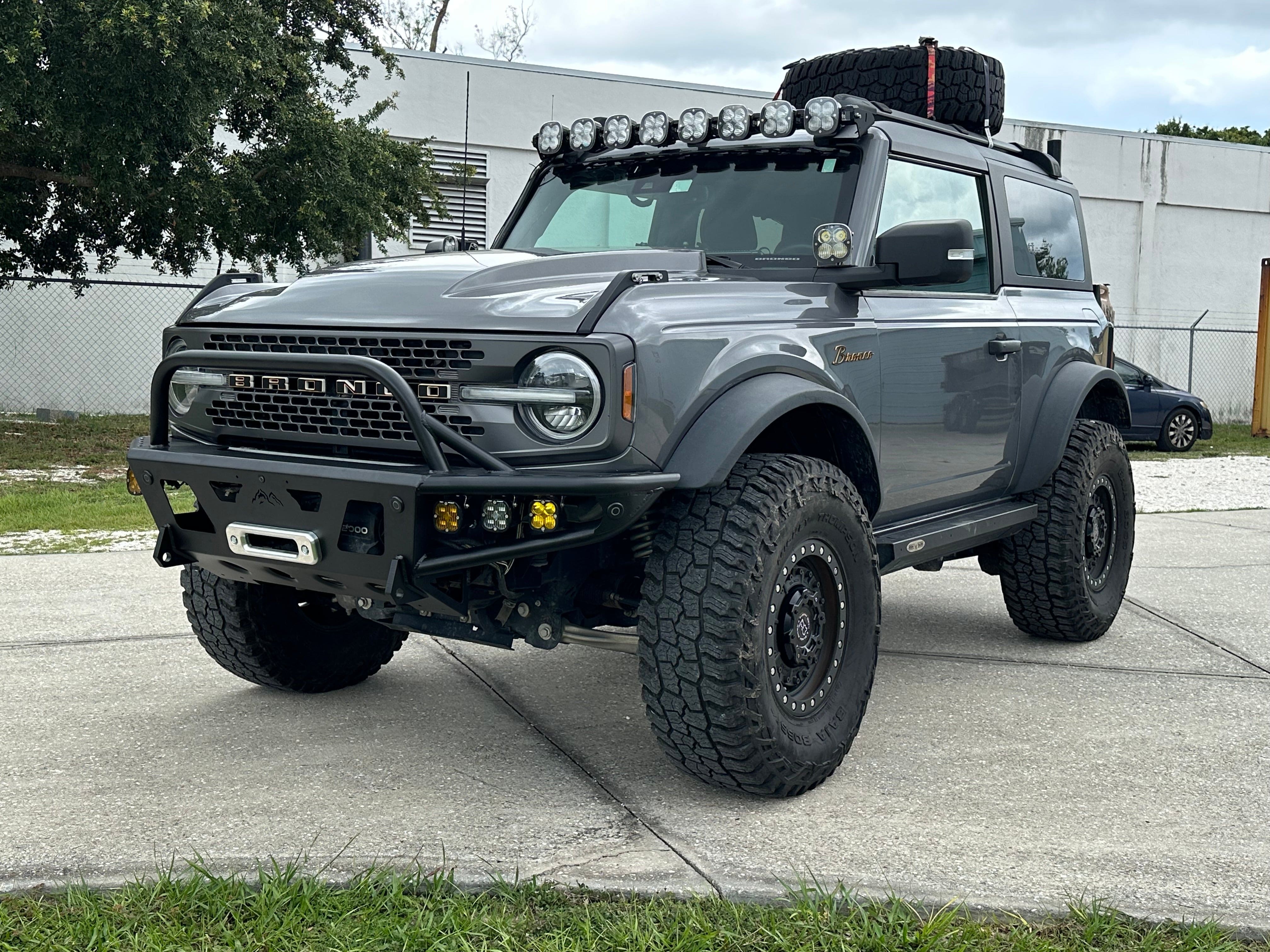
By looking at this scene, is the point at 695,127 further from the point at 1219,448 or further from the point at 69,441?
the point at 1219,448

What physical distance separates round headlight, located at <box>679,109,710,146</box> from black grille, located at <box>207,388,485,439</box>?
5.81 ft

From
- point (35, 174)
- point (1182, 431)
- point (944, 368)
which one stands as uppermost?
point (35, 174)

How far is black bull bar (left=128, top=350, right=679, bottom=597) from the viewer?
315 cm

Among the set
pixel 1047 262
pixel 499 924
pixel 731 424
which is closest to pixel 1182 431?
pixel 1047 262

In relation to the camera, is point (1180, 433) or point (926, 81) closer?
point (926, 81)

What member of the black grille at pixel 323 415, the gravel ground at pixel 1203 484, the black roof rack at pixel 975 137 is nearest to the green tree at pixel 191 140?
the black roof rack at pixel 975 137

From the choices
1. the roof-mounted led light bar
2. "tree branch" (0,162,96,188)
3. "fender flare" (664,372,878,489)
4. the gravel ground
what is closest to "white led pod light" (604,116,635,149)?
the roof-mounted led light bar

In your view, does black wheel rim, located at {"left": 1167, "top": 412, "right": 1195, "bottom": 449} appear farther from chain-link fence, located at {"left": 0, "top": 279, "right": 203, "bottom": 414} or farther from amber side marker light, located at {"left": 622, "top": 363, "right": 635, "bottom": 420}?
amber side marker light, located at {"left": 622, "top": 363, "right": 635, "bottom": 420}

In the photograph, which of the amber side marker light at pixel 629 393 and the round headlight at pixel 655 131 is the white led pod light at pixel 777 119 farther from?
the amber side marker light at pixel 629 393

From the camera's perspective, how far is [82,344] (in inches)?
741

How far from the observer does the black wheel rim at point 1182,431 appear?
18.7 metres

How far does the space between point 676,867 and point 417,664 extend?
7.70 feet

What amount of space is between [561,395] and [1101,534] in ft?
11.7

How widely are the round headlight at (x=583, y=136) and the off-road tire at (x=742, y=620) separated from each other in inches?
73.4
